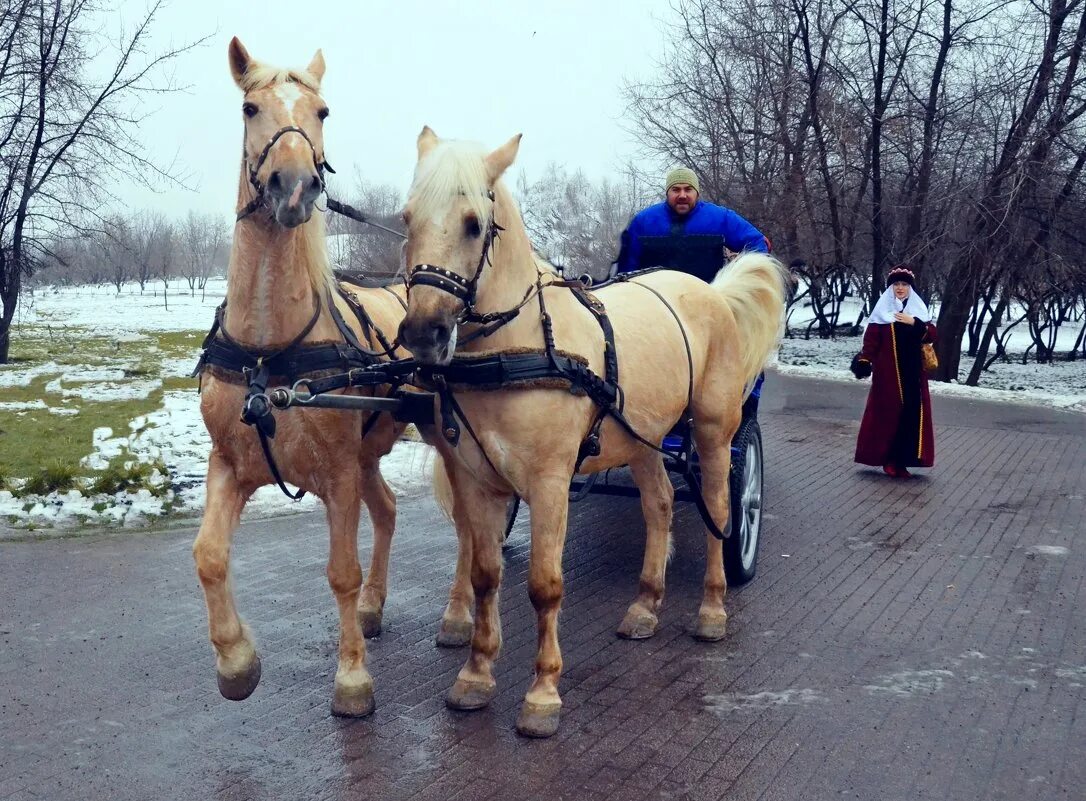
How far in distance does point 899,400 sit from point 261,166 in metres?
7.62

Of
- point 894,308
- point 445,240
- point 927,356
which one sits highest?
point 445,240

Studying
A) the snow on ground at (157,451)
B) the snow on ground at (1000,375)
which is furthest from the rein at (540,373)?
the snow on ground at (1000,375)

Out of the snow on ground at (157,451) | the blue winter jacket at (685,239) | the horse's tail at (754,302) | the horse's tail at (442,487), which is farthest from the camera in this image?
the snow on ground at (157,451)

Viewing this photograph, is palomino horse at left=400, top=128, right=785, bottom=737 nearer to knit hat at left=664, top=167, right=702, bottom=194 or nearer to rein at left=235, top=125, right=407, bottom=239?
rein at left=235, top=125, right=407, bottom=239

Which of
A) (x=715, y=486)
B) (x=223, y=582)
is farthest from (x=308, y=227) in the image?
(x=715, y=486)

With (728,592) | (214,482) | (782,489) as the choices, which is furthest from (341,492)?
(782,489)

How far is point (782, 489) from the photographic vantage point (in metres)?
9.02

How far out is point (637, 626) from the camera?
509 cm

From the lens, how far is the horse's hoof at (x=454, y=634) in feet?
16.1

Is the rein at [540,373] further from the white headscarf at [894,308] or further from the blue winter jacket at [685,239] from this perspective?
the white headscarf at [894,308]

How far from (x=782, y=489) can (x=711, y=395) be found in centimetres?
419

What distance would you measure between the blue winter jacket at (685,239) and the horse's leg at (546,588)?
2.92 metres

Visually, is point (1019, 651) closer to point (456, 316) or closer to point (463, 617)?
point (463, 617)

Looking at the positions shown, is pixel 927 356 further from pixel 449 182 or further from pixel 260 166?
pixel 260 166
